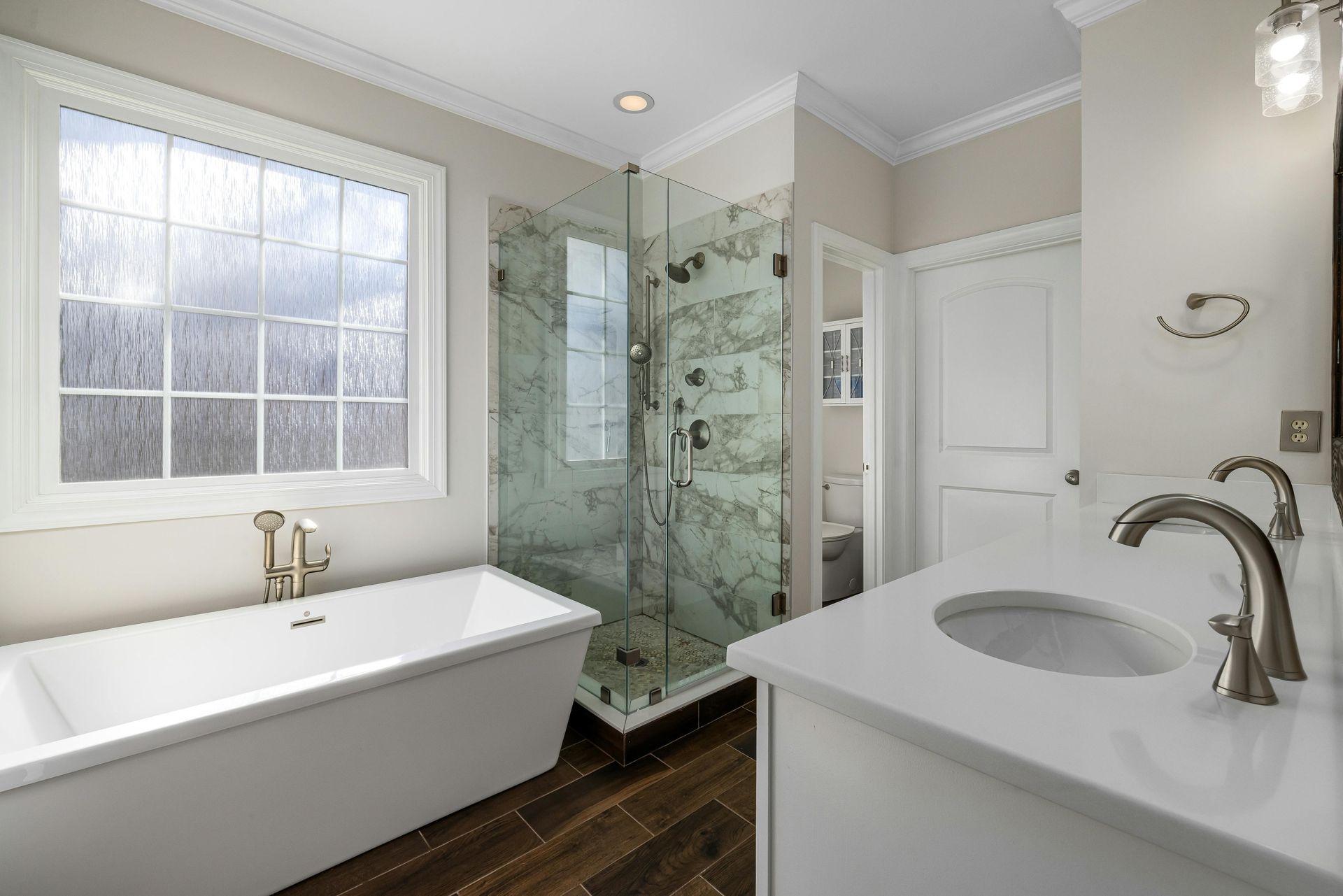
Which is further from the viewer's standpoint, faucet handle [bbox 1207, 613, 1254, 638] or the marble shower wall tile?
the marble shower wall tile

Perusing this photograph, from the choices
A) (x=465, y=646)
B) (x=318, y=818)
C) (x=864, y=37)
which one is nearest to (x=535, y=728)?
(x=465, y=646)

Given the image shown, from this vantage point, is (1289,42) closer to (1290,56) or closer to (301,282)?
(1290,56)

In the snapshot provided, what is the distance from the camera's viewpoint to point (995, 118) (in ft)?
8.98

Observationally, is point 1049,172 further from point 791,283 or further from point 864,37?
point 791,283

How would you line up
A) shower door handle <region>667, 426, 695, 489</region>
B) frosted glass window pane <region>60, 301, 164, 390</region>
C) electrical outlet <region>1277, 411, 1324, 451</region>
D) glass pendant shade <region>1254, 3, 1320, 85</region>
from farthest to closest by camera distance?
shower door handle <region>667, 426, 695, 489</region>, frosted glass window pane <region>60, 301, 164, 390</region>, electrical outlet <region>1277, 411, 1324, 451</region>, glass pendant shade <region>1254, 3, 1320, 85</region>

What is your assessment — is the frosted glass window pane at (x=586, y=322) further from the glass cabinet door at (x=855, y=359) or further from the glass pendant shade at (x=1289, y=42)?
the glass cabinet door at (x=855, y=359)

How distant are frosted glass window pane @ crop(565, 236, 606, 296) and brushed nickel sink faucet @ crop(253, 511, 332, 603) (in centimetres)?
131

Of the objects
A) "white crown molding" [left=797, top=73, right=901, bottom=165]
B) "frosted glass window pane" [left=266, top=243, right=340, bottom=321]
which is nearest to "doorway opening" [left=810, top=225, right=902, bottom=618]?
"white crown molding" [left=797, top=73, right=901, bottom=165]

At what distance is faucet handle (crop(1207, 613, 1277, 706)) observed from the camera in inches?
23.3

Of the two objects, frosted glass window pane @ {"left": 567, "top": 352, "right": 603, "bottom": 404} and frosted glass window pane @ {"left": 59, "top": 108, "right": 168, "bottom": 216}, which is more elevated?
frosted glass window pane @ {"left": 59, "top": 108, "right": 168, "bottom": 216}

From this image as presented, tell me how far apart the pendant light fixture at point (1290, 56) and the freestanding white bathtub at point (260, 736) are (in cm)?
206

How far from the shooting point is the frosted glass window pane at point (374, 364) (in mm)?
2451

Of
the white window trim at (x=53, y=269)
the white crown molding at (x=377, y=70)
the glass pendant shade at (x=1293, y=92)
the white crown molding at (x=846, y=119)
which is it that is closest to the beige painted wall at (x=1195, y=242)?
the glass pendant shade at (x=1293, y=92)

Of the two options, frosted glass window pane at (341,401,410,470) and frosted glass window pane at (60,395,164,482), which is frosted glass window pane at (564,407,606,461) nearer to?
frosted glass window pane at (341,401,410,470)
